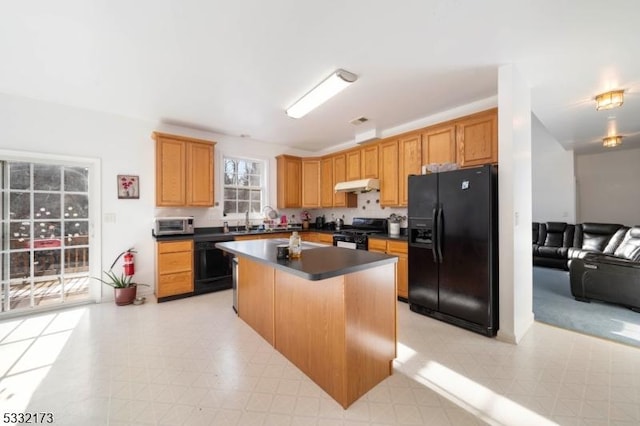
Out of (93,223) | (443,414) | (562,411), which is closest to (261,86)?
(93,223)

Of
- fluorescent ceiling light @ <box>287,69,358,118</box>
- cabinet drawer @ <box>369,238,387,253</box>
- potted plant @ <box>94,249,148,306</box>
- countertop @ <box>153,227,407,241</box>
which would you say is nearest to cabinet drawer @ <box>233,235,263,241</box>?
countertop @ <box>153,227,407,241</box>

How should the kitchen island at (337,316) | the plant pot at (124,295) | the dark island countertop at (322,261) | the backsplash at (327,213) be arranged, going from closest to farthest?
the dark island countertop at (322,261) → the kitchen island at (337,316) → the plant pot at (124,295) → the backsplash at (327,213)

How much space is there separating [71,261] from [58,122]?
185cm

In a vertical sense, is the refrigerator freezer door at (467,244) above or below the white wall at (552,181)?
below

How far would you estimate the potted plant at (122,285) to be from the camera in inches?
138

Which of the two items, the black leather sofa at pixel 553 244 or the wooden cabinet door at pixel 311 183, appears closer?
the black leather sofa at pixel 553 244

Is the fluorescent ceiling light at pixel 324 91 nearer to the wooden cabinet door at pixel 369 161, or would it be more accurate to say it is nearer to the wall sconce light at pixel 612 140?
the wooden cabinet door at pixel 369 161

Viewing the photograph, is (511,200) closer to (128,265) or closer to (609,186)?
(128,265)

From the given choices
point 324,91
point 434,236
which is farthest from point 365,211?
point 324,91

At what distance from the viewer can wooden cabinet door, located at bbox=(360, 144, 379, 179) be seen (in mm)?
4410

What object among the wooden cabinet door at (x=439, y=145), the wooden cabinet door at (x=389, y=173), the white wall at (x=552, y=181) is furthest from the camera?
the white wall at (x=552, y=181)

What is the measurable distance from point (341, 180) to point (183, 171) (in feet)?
8.92

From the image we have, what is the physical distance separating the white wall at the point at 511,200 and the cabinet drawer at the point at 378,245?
1484 millimetres

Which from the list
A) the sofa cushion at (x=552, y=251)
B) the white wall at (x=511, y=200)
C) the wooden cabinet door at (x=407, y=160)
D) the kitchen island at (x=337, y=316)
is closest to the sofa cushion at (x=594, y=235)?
the sofa cushion at (x=552, y=251)
